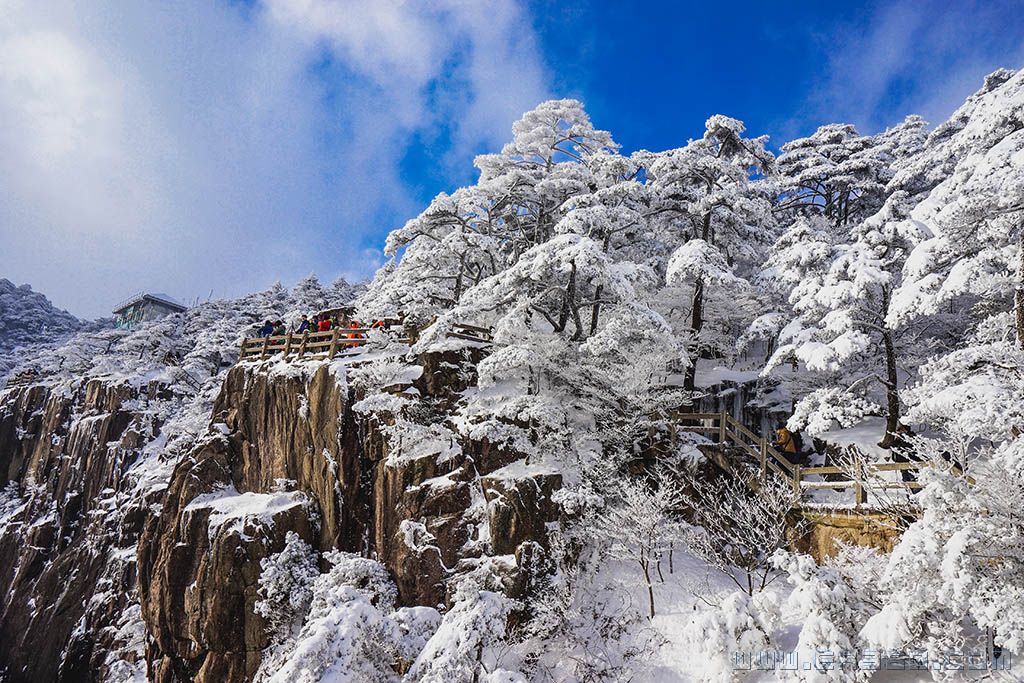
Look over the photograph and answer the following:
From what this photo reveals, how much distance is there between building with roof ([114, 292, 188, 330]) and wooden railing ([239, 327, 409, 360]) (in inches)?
2352

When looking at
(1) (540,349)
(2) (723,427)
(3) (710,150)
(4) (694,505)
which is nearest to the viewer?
(4) (694,505)

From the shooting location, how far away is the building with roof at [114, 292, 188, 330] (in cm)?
7312

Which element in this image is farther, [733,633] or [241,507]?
[241,507]

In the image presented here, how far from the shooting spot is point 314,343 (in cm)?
2270

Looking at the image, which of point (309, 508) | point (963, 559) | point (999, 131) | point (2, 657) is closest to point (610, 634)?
point (963, 559)

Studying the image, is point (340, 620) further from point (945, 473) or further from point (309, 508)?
point (945, 473)

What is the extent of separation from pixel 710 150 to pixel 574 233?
10.2m

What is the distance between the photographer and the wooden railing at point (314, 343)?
21.9 m

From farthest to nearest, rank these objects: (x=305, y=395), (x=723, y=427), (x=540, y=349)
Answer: (x=305, y=395)
(x=540, y=349)
(x=723, y=427)

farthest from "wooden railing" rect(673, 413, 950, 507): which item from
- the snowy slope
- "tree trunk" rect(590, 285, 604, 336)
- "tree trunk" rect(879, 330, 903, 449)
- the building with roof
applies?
the snowy slope

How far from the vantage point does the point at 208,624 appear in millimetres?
18062

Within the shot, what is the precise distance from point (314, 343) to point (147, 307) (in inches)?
2630

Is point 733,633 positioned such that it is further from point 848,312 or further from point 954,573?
point 848,312

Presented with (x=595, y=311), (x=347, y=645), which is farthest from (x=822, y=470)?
(x=347, y=645)
